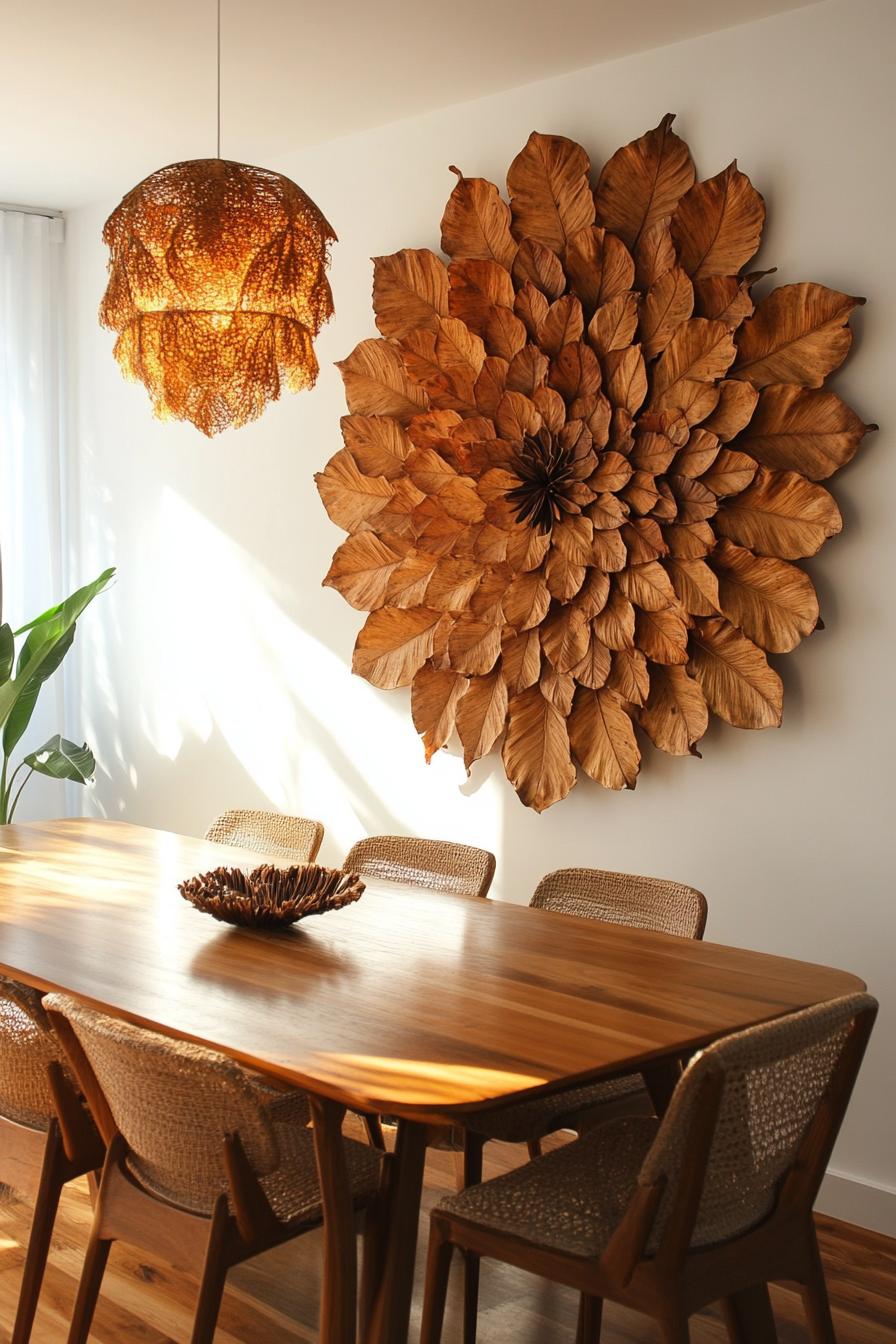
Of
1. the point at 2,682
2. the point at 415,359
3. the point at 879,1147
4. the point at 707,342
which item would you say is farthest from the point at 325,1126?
the point at 2,682

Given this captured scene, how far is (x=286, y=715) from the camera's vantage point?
4.78 m

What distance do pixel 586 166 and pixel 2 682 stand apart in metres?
2.62

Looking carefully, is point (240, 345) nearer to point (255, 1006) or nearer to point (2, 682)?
point (255, 1006)

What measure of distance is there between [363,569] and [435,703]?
0.50 metres

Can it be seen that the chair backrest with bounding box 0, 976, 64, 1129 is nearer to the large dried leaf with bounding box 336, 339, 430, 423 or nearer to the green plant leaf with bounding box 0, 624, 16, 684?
the large dried leaf with bounding box 336, 339, 430, 423

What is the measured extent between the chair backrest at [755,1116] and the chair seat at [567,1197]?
0.15m

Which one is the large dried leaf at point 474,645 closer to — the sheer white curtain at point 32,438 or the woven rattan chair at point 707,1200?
the woven rattan chair at point 707,1200

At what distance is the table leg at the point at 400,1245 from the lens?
2109mm

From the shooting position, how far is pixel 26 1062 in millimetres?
2504

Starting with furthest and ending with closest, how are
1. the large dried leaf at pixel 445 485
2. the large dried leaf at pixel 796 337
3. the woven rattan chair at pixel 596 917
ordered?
the large dried leaf at pixel 445 485 < the large dried leaf at pixel 796 337 < the woven rattan chair at pixel 596 917

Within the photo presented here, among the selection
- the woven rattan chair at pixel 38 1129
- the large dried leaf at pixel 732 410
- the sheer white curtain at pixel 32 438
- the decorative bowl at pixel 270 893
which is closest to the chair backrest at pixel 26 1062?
the woven rattan chair at pixel 38 1129

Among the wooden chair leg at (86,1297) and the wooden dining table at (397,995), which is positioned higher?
the wooden dining table at (397,995)

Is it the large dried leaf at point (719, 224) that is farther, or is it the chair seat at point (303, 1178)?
the large dried leaf at point (719, 224)

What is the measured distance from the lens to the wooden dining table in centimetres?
198
